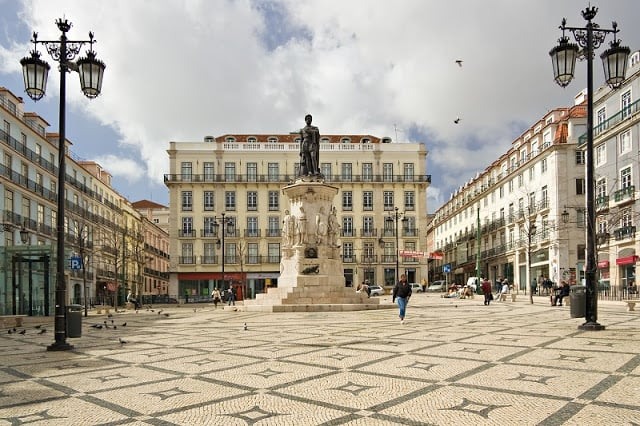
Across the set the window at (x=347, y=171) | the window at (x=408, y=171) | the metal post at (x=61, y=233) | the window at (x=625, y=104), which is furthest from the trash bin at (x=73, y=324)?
the window at (x=408, y=171)

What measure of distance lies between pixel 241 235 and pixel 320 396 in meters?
57.6

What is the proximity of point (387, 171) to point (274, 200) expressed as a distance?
13222 millimetres

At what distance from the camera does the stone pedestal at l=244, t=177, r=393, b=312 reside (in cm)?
2341

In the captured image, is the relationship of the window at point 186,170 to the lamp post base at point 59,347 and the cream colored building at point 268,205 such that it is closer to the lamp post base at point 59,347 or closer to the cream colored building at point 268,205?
the cream colored building at point 268,205

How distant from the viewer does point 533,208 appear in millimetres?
51219

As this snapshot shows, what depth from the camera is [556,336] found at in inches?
466

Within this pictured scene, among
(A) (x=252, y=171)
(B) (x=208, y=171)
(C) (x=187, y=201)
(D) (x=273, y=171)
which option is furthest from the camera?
(D) (x=273, y=171)

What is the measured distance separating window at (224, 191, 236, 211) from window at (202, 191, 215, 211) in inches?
56.5

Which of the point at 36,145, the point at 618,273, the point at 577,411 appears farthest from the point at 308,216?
the point at 36,145

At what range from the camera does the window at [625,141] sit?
36.8 meters

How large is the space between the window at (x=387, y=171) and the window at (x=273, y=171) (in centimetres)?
1198

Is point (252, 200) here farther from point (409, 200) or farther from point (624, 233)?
point (624, 233)

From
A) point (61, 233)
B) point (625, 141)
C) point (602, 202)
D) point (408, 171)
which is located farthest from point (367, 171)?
point (61, 233)

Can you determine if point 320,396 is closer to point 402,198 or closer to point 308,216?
point 308,216
